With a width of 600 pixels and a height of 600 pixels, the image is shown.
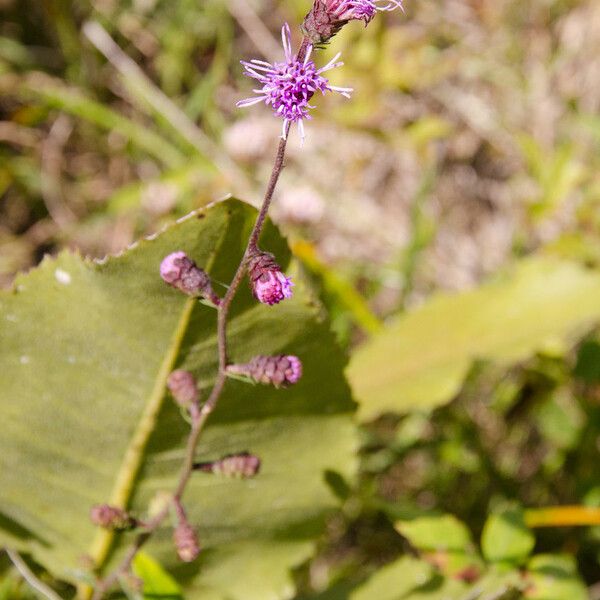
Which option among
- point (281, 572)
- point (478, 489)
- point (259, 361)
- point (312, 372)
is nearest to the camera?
point (259, 361)

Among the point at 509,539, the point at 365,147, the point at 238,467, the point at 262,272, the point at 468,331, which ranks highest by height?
the point at 365,147

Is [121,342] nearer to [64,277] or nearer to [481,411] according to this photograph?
[64,277]

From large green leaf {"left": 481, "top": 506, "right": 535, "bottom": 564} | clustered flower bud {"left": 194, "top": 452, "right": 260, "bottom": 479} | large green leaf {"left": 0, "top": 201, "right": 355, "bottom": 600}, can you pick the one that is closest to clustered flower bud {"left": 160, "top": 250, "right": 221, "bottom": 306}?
large green leaf {"left": 0, "top": 201, "right": 355, "bottom": 600}

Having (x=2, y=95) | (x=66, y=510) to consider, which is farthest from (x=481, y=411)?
(x=2, y=95)

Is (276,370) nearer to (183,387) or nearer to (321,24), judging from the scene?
(183,387)

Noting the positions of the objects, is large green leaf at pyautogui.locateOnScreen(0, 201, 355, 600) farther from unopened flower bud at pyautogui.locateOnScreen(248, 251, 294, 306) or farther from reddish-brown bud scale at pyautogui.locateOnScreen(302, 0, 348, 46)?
reddish-brown bud scale at pyautogui.locateOnScreen(302, 0, 348, 46)

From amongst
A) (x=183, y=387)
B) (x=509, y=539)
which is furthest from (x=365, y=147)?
(x=183, y=387)
